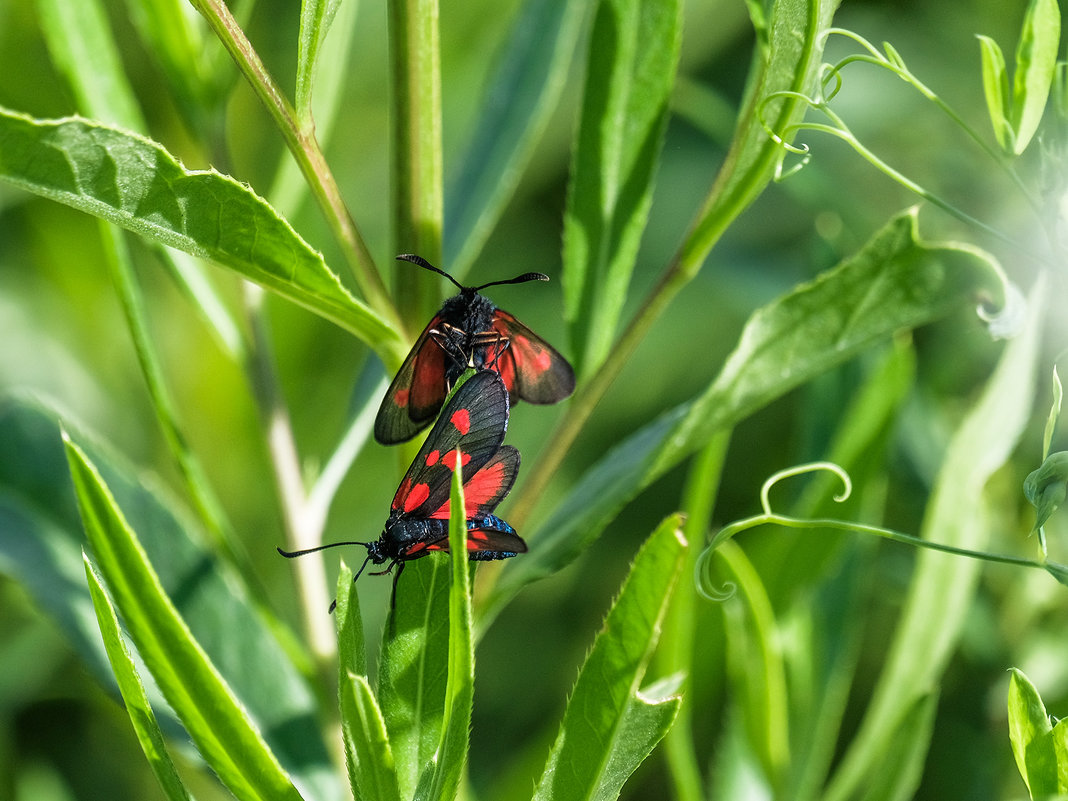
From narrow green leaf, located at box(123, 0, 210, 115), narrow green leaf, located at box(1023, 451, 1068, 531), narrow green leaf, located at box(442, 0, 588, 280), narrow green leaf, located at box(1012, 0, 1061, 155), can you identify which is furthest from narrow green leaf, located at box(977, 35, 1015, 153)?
narrow green leaf, located at box(123, 0, 210, 115)

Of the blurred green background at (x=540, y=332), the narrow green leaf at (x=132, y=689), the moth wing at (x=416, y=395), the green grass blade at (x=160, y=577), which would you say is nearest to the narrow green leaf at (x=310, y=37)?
the moth wing at (x=416, y=395)

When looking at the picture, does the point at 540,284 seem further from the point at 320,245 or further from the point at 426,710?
the point at 426,710

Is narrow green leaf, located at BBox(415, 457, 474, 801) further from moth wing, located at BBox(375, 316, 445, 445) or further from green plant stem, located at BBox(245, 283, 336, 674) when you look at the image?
green plant stem, located at BBox(245, 283, 336, 674)

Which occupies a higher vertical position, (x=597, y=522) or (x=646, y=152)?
(x=646, y=152)

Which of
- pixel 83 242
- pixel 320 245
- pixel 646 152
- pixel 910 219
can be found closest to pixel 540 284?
pixel 320 245

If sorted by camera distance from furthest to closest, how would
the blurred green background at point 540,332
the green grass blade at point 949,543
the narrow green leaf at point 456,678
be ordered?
the blurred green background at point 540,332, the green grass blade at point 949,543, the narrow green leaf at point 456,678

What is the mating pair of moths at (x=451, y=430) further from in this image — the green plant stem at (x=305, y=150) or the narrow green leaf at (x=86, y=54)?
the narrow green leaf at (x=86, y=54)
